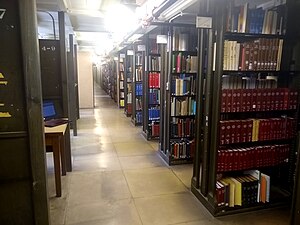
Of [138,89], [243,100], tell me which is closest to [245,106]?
[243,100]

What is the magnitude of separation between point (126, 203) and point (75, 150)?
7.52 feet

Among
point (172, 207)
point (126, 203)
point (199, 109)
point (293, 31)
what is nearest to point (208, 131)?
point (199, 109)

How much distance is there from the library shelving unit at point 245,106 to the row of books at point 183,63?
110 cm

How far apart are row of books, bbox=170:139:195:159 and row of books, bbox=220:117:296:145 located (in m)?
1.52

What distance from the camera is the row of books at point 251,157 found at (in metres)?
2.67

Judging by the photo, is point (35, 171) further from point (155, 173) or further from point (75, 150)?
point (75, 150)

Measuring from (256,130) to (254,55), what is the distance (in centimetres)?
82

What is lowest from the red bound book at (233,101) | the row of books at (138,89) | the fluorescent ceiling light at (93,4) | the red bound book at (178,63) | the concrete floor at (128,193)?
the concrete floor at (128,193)

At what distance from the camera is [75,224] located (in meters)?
2.51

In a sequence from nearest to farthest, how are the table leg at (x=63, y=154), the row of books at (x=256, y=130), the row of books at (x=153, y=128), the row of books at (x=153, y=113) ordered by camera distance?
the row of books at (x=256, y=130) < the table leg at (x=63, y=154) < the row of books at (x=153, y=128) < the row of books at (x=153, y=113)

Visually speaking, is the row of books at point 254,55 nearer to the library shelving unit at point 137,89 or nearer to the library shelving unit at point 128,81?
the library shelving unit at point 137,89

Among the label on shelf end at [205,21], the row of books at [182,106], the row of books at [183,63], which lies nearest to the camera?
the label on shelf end at [205,21]

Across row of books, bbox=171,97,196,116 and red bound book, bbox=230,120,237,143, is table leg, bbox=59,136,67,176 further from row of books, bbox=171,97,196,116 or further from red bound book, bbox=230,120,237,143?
red bound book, bbox=230,120,237,143

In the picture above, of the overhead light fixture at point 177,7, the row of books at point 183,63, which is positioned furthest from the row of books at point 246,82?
the row of books at point 183,63
